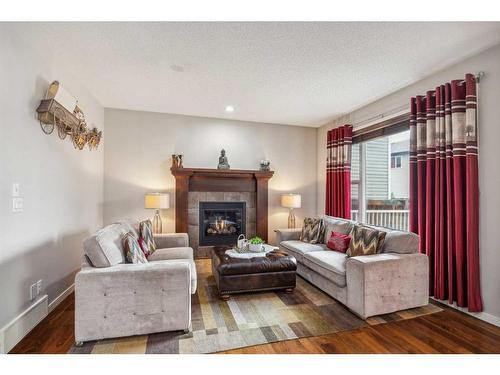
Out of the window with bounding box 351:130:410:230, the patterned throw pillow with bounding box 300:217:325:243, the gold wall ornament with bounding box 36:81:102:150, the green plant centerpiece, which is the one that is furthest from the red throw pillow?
the gold wall ornament with bounding box 36:81:102:150

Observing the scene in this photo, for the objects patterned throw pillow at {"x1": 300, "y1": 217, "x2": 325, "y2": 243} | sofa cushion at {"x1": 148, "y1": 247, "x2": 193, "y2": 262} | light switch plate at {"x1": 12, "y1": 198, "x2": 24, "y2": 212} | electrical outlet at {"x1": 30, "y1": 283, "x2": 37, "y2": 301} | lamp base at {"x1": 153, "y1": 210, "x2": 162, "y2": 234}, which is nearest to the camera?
light switch plate at {"x1": 12, "y1": 198, "x2": 24, "y2": 212}

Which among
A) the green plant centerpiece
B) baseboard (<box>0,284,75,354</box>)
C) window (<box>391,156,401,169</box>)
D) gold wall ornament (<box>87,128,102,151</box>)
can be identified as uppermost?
gold wall ornament (<box>87,128,102,151</box>)

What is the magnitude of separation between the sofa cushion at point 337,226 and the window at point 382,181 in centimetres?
80

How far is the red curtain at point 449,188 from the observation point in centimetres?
242

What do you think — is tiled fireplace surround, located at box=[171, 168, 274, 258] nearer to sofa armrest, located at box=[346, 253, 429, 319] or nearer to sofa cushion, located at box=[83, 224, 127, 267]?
sofa cushion, located at box=[83, 224, 127, 267]

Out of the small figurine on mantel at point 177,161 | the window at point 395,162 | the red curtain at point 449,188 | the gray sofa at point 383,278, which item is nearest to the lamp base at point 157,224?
the small figurine on mantel at point 177,161

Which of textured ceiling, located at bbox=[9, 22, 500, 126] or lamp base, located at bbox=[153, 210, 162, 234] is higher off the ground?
textured ceiling, located at bbox=[9, 22, 500, 126]

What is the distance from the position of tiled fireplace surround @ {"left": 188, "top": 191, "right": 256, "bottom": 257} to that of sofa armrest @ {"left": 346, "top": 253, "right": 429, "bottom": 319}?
250 centimetres

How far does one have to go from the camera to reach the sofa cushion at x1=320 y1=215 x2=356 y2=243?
11.5ft

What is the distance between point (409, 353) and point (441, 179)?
1.78m

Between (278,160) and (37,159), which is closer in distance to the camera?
(37,159)

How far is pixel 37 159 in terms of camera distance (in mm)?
2281

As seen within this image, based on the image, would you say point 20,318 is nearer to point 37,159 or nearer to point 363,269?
point 37,159
